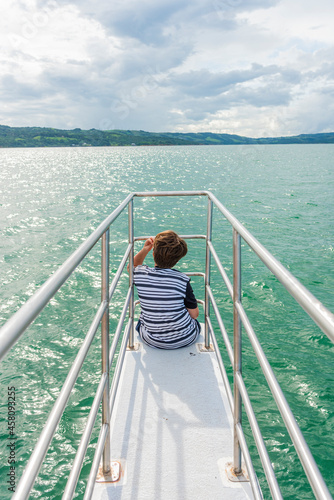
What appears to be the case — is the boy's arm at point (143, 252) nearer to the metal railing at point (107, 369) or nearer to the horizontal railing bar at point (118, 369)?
the horizontal railing bar at point (118, 369)

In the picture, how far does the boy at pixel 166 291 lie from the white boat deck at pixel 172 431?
0.31 meters

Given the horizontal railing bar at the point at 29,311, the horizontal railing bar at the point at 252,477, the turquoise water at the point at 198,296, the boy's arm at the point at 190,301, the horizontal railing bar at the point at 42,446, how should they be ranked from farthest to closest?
the turquoise water at the point at 198,296 < the boy's arm at the point at 190,301 < the horizontal railing bar at the point at 252,477 < the horizontal railing bar at the point at 42,446 < the horizontal railing bar at the point at 29,311

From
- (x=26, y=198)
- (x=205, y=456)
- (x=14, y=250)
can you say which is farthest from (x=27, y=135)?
(x=205, y=456)

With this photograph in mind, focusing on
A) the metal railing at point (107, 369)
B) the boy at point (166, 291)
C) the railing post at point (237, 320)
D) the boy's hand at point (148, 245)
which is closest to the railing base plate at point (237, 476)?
the metal railing at point (107, 369)

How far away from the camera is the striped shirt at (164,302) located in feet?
9.79

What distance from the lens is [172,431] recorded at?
7.96ft

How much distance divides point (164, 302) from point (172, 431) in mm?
947

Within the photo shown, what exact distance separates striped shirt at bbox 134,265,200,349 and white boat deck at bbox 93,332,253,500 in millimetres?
239

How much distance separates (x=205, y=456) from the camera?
2.22 meters

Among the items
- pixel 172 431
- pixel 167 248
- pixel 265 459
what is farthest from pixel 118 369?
pixel 265 459

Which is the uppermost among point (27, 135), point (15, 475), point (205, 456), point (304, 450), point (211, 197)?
point (27, 135)

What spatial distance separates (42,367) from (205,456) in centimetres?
368

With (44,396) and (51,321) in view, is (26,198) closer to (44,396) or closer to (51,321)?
(51,321)

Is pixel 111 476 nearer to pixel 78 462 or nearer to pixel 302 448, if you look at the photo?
pixel 78 462
